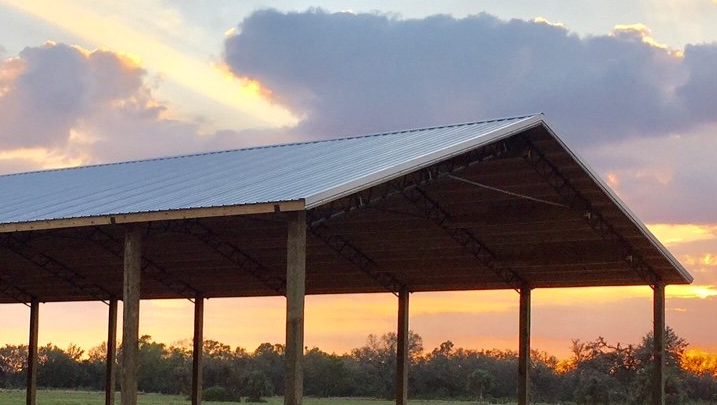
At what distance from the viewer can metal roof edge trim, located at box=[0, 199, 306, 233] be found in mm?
19016

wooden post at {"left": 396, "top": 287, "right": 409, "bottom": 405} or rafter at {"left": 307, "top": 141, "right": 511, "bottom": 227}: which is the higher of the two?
rafter at {"left": 307, "top": 141, "right": 511, "bottom": 227}

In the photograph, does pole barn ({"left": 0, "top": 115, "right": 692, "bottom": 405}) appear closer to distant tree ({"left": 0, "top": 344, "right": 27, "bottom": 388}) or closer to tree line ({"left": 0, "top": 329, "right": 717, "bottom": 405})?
tree line ({"left": 0, "top": 329, "right": 717, "bottom": 405})

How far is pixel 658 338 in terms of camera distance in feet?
99.9

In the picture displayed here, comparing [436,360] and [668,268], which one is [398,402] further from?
[436,360]

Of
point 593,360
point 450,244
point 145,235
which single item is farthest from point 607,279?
point 593,360

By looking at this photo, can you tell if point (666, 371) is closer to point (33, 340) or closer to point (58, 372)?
point (33, 340)

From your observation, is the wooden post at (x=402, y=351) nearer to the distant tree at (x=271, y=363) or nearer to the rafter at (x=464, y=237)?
the rafter at (x=464, y=237)

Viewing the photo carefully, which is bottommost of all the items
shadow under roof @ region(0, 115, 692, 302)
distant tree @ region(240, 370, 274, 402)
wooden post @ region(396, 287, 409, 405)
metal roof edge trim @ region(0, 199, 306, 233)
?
distant tree @ region(240, 370, 274, 402)

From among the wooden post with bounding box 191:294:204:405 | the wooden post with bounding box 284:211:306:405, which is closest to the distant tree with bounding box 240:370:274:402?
the wooden post with bounding box 191:294:204:405

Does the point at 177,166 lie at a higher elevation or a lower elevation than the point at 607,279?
higher

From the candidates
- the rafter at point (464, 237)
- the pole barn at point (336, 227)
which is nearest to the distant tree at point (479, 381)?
the pole barn at point (336, 227)

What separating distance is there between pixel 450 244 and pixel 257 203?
1275 centimetres

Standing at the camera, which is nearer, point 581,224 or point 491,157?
point 491,157

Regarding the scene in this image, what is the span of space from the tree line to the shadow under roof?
3098cm
